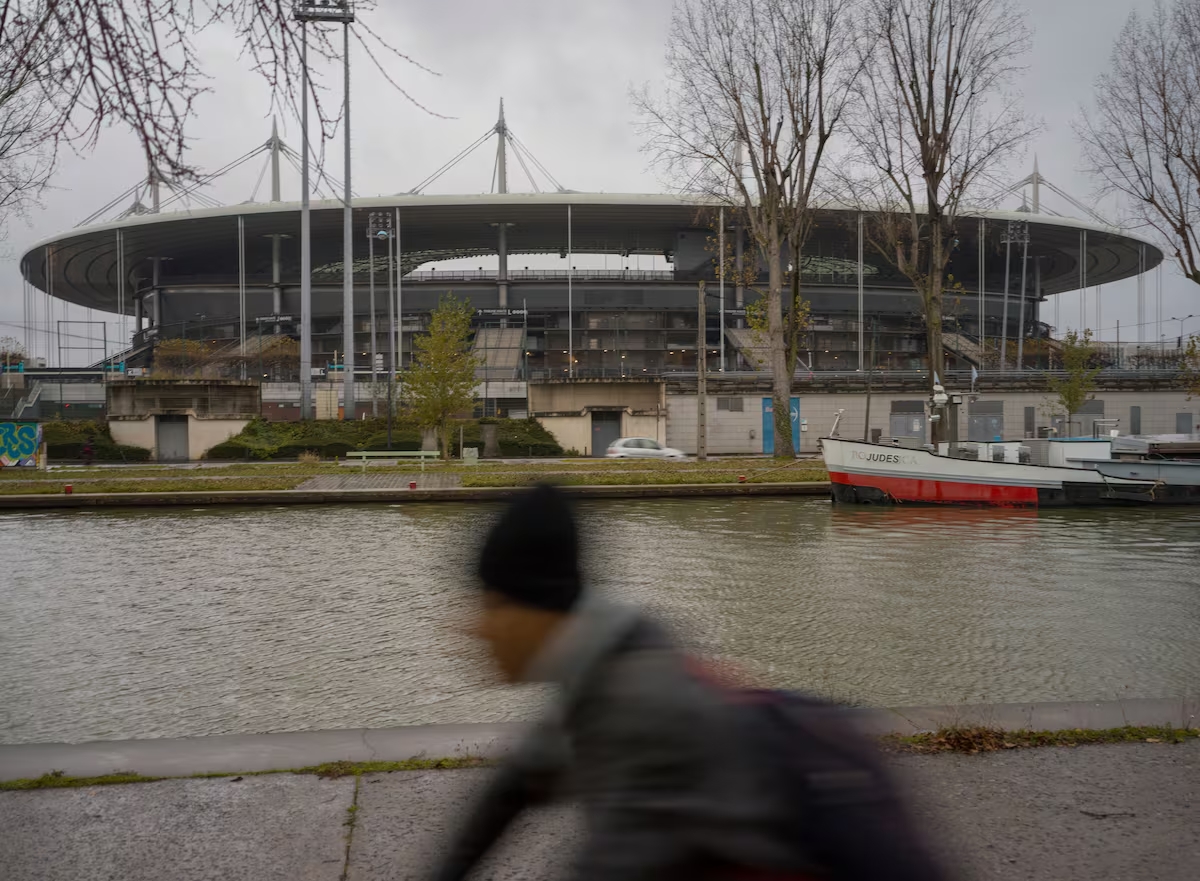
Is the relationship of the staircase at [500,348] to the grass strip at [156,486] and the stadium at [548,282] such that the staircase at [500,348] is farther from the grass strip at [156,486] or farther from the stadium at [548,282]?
the grass strip at [156,486]

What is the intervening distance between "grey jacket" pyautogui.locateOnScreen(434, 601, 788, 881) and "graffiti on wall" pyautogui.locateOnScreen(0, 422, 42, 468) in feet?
119

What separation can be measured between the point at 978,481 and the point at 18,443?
30549 mm

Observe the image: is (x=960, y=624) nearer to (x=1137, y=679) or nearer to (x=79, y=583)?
(x=1137, y=679)

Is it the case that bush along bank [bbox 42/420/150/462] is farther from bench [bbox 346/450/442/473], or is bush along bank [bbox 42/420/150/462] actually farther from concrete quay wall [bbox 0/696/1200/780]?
concrete quay wall [bbox 0/696/1200/780]

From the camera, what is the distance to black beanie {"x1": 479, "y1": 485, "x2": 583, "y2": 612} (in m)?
1.82

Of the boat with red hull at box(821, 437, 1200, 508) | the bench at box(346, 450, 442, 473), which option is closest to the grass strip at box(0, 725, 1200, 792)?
the boat with red hull at box(821, 437, 1200, 508)

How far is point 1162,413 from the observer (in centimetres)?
4997

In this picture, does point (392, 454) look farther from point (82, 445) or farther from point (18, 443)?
point (82, 445)

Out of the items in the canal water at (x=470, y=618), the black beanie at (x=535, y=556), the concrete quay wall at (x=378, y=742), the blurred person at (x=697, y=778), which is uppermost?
the black beanie at (x=535, y=556)

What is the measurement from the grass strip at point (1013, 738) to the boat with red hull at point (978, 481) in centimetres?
1690

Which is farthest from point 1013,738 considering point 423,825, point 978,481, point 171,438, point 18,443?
point 171,438

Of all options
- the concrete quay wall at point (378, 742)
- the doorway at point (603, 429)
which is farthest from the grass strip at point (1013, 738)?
the doorway at point (603, 429)

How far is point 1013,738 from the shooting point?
4676 millimetres

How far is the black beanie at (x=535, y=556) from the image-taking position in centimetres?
182
